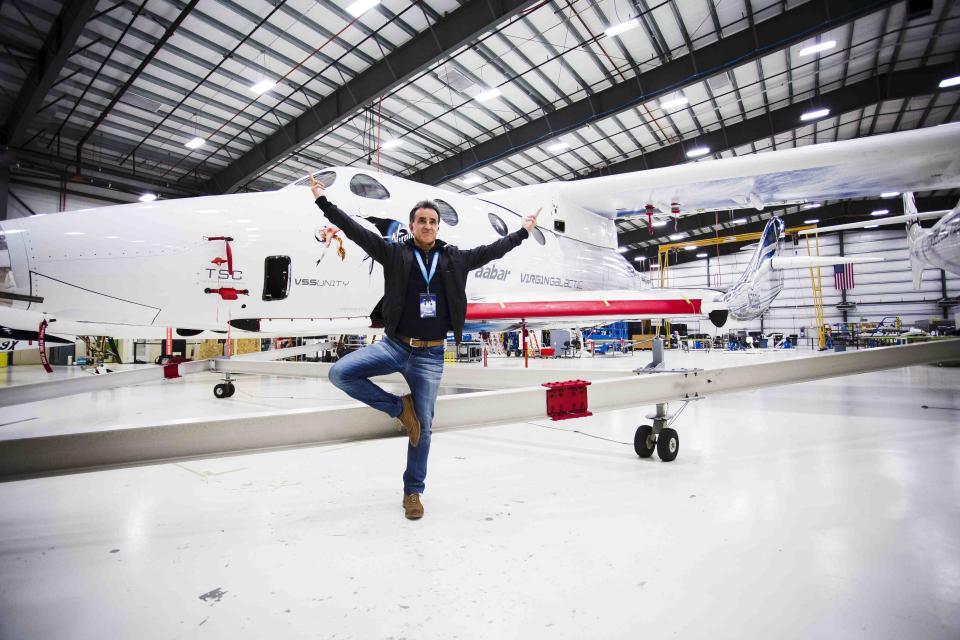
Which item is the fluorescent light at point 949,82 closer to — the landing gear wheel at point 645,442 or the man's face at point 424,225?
the landing gear wheel at point 645,442

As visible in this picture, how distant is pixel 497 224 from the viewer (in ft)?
21.3

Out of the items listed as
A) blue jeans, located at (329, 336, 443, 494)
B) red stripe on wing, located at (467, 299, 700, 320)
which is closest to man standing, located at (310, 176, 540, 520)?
blue jeans, located at (329, 336, 443, 494)

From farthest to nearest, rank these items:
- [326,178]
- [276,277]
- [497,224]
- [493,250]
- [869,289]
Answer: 1. [869,289]
2. [497,224]
3. [326,178]
4. [276,277]
5. [493,250]

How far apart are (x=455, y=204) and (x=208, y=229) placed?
2.98m

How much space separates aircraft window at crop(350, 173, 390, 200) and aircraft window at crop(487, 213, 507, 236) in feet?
5.78

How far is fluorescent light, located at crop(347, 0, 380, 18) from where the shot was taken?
10320mm

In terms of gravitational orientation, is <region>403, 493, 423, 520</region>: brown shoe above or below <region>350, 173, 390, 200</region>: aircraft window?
below

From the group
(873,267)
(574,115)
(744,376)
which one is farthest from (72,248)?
(873,267)

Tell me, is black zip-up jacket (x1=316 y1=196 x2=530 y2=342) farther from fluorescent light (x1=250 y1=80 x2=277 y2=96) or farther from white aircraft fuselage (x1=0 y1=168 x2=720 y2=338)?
fluorescent light (x1=250 y1=80 x2=277 y2=96)

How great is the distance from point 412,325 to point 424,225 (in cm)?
57

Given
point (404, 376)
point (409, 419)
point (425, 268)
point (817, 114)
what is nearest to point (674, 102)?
point (817, 114)

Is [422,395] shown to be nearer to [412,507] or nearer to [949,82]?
[412,507]

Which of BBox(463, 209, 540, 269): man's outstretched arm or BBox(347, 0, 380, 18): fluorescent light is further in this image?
BBox(347, 0, 380, 18): fluorescent light

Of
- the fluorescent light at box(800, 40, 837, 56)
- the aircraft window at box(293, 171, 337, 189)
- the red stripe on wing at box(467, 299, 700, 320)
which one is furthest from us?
the fluorescent light at box(800, 40, 837, 56)
